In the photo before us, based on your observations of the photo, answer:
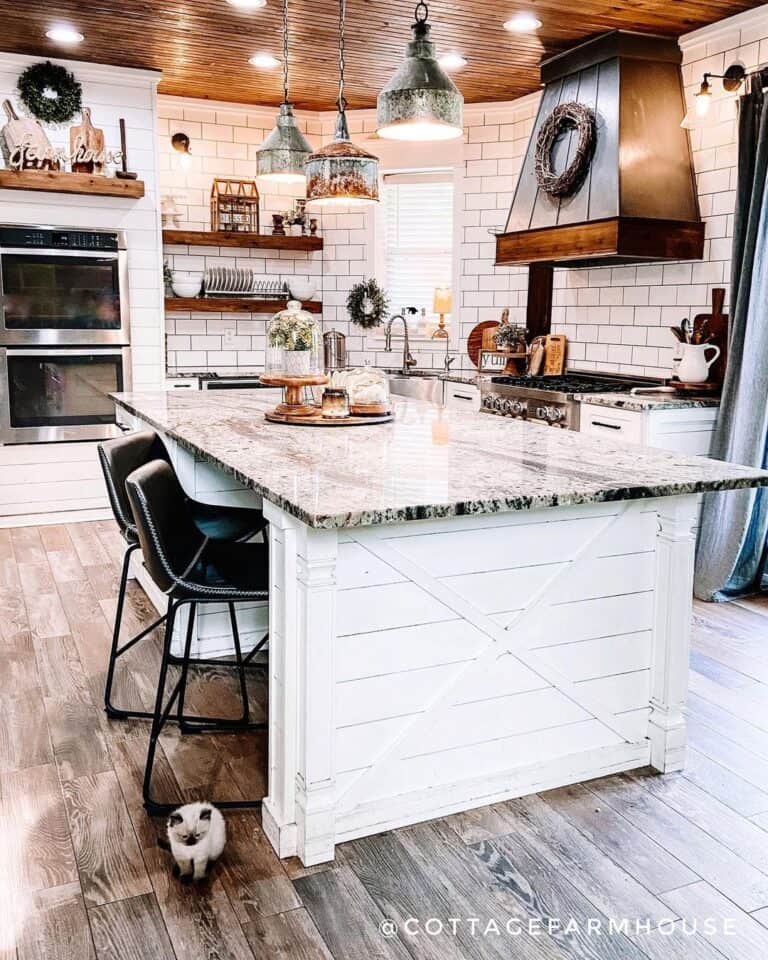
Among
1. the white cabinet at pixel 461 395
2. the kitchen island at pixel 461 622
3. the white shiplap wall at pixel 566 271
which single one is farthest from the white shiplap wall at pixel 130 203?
the kitchen island at pixel 461 622

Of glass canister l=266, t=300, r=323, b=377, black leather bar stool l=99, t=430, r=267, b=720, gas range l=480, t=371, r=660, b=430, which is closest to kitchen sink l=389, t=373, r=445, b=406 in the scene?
gas range l=480, t=371, r=660, b=430

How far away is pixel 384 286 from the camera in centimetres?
679

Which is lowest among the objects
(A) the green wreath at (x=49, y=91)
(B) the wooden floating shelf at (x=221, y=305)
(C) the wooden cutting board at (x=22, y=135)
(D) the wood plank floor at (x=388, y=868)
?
(D) the wood plank floor at (x=388, y=868)

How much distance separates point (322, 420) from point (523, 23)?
2.63 m

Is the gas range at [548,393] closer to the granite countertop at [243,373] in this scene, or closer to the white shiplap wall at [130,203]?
the granite countertop at [243,373]

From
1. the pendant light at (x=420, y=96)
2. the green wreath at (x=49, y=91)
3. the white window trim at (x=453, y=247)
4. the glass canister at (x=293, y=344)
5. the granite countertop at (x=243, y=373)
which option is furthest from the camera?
the white window trim at (x=453, y=247)

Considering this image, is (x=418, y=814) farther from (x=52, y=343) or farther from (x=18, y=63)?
(x=18, y=63)

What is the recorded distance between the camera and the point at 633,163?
15.1ft

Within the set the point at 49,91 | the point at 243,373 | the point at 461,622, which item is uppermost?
the point at 49,91

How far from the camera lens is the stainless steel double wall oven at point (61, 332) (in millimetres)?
5438

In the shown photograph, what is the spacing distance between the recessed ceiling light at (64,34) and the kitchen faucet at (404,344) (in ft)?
8.75

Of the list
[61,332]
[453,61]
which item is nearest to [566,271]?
[453,61]

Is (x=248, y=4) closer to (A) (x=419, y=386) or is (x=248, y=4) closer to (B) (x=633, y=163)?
(B) (x=633, y=163)

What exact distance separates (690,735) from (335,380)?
1759 millimetres
